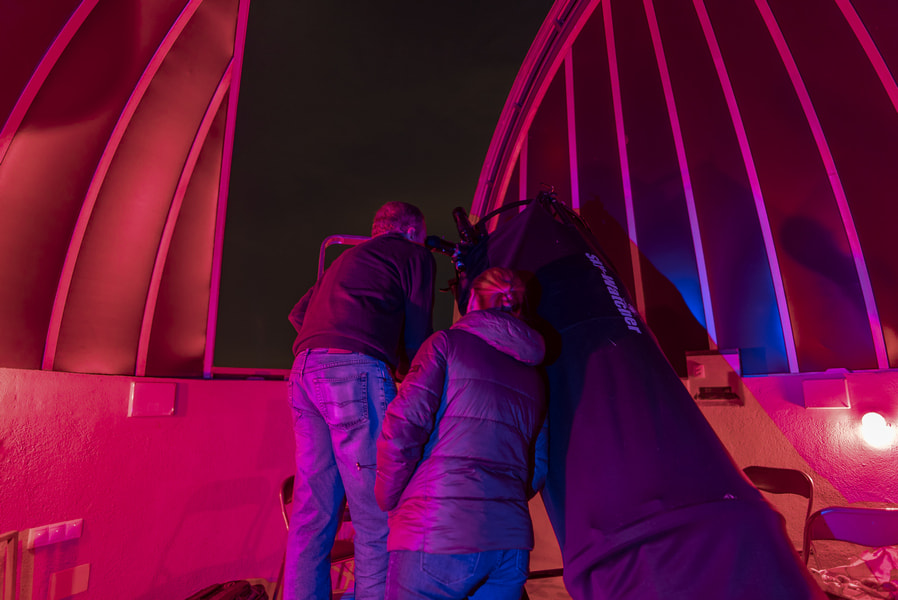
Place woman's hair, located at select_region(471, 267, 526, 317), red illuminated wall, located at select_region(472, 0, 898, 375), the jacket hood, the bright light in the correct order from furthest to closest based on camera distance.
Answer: red illuminated wall, located at select_region(472, 0, 898, 375) → the bright light → woman's hair, located at select_region(471, 267, 526, 317) → the jacket hood

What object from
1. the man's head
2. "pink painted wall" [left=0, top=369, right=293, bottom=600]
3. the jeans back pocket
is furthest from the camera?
"pink painted wall" [left=0, top=369, right=293, bottom=600]

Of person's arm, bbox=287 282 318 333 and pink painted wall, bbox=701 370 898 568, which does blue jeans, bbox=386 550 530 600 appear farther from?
pink painted wall, bbox=701 370 898 568

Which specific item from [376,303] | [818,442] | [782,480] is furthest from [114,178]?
[818,442]

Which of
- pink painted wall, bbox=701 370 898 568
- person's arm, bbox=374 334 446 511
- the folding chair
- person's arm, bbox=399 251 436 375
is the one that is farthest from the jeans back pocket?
pink painted wall, bbox=701 370 898 568

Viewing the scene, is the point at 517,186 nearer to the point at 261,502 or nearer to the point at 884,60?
the point at 884,60

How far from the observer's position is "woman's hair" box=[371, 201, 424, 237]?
2688mm

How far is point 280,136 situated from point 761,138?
50.8 ft

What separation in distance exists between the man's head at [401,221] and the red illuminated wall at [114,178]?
2898mm

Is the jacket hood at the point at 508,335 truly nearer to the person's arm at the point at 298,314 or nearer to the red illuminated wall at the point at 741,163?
the person's arm at the point at 298,314

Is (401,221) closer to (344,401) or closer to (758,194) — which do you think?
(344,401)

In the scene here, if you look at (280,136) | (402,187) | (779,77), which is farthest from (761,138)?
(280,136)

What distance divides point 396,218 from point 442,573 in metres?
1.86

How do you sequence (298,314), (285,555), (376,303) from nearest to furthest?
(376,303) < (298,314) < (285,555)

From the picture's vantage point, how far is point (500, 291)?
2.14m
